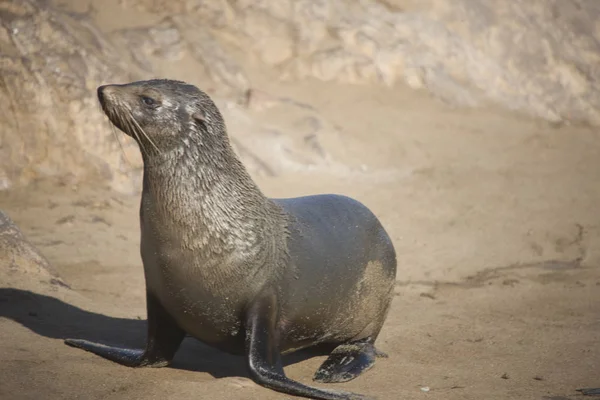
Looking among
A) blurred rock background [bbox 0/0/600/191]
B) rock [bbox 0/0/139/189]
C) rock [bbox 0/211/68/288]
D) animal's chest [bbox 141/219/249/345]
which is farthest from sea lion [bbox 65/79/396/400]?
blurred rock background [bbox 0/0/600/191]

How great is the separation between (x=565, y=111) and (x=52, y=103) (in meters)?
6.73

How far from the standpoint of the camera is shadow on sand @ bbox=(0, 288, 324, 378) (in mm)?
5547

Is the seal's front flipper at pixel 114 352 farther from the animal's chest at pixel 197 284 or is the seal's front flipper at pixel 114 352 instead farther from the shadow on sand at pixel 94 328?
the animal's chest at pixel 197 284

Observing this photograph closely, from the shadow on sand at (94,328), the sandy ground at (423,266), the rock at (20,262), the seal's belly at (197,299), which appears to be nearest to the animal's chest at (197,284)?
the seal's belly at (197,299)

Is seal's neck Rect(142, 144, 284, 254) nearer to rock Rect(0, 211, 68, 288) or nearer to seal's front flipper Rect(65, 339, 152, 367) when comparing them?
seal's front flipper Rect(65, 339, 152, 367)

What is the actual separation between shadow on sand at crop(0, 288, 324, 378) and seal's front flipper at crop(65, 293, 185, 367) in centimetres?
14

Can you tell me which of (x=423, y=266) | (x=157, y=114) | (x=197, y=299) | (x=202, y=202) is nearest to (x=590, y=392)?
(x=197, y=299)

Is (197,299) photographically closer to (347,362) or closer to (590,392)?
(347,362)

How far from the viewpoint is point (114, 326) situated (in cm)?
611

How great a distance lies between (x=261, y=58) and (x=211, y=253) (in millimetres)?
6919

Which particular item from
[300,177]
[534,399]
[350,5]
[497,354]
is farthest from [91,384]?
[350,5]

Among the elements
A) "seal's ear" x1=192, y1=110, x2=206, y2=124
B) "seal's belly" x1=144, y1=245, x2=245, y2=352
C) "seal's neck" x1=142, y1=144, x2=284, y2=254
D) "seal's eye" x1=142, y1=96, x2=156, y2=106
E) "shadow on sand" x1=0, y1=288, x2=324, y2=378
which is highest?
"seal's eye" x1=142, y1=96, x2=156, y2=106

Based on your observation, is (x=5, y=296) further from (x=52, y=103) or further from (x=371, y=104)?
(x=371, y=104)

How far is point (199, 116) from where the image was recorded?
5.07 m
